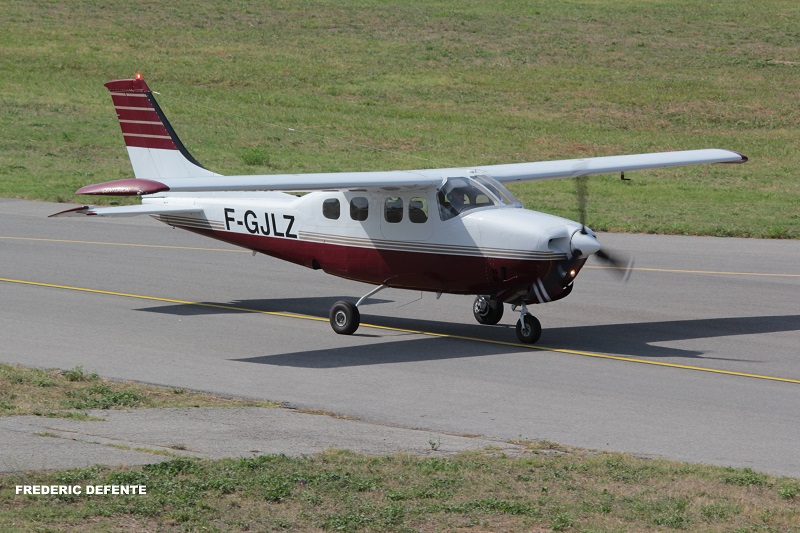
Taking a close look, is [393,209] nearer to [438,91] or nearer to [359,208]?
[359,208]

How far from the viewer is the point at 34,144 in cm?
4341

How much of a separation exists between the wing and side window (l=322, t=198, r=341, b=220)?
465 millimetres

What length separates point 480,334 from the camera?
58.2 feet

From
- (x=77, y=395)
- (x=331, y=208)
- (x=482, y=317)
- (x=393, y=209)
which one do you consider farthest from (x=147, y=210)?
(x=77, y=395)

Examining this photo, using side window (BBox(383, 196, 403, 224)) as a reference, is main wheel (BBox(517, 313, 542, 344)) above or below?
below

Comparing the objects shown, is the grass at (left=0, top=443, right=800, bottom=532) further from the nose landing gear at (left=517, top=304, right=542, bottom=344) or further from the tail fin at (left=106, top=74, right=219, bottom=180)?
the tail fin at (left=106, top=74, right=219, bottom=180)

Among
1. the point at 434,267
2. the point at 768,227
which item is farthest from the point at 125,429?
the point at 768,227

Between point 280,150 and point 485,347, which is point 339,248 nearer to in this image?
point 485,347

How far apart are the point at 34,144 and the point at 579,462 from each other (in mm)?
36879

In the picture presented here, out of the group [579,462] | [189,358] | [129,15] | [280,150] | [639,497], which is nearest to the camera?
[639,497]

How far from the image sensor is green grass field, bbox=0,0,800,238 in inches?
1476

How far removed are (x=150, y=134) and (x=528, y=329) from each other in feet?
26.9

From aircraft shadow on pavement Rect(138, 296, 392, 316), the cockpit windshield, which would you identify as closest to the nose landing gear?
the cockpit windshield

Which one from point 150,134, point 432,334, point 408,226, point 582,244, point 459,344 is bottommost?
point 459,344
